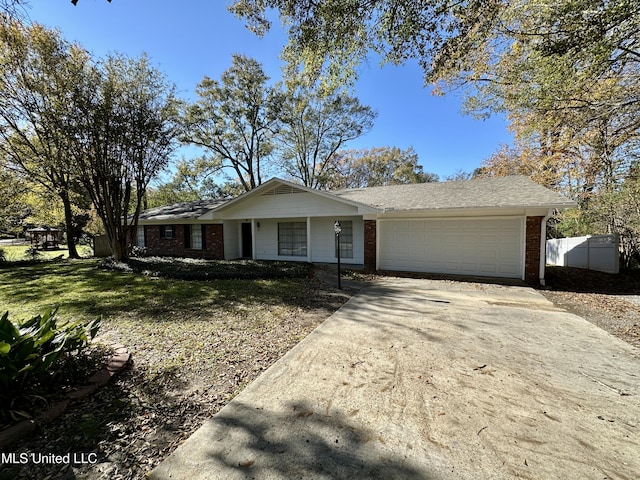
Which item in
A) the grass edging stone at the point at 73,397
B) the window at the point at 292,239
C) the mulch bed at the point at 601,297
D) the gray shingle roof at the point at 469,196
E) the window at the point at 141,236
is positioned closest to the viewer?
the grass edging stone at the point at 73,397

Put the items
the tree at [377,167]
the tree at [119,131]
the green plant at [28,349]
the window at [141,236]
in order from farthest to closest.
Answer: the tree at [377,167] → the window at [141,236] → the tree at [119,131] → the green plant at [28,349]

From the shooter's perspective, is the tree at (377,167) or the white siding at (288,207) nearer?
the white siding at (288,207)

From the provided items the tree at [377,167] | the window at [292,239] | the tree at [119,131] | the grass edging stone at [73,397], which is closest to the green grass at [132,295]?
the grass edging stone at [73,397]

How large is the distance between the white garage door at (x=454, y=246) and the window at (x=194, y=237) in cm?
939

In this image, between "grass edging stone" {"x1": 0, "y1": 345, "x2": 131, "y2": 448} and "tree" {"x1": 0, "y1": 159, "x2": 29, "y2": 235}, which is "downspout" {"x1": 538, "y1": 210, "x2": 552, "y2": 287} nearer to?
"grass edging stone" {"x1": 0, "y1": 345, "x2": 131, "y2": 448}

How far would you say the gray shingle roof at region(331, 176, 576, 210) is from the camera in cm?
818

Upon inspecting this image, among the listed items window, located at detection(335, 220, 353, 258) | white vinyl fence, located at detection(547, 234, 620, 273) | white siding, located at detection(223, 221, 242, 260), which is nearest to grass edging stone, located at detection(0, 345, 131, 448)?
window, located at detection(335, 220, 353, 258)

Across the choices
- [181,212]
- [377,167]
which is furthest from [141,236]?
[377,167]

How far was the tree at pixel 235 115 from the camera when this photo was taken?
21.6 m

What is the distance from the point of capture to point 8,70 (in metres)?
11.1

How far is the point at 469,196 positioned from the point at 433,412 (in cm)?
888

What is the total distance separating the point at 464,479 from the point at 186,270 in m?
9.62

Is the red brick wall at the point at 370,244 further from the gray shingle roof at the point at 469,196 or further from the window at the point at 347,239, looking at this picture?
the window at the point at 347,239

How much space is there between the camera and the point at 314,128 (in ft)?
80.7
